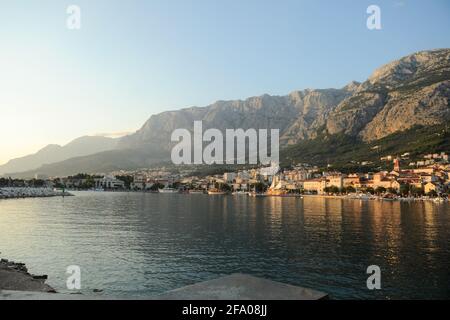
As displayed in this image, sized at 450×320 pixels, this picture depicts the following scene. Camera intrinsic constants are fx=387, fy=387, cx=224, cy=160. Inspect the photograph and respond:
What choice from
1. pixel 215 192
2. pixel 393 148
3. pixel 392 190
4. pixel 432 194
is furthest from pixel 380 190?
pixel 215 192

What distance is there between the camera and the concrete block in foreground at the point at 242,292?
595 cm

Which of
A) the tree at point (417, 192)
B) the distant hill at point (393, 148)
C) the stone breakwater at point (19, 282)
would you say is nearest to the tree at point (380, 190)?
the tree at point (417, 192)

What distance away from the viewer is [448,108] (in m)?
169

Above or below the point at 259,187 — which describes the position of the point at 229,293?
above

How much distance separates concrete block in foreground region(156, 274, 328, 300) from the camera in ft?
19.5

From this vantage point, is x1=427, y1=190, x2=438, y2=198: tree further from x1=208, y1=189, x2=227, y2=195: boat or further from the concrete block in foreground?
the concrete block in foreground

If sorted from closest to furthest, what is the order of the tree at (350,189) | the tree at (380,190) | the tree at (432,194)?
the tree at (432,194) < the tree at (380,190) < the tree at (350,189)

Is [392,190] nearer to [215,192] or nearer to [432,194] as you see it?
[432,194]

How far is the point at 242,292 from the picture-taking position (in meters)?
6.29

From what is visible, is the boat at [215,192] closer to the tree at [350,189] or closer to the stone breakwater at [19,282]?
the tree at [350,189]

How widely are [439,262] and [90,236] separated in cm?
2680

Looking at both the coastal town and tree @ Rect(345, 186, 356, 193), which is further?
tree @ Rect(345, 186, 356, 193)

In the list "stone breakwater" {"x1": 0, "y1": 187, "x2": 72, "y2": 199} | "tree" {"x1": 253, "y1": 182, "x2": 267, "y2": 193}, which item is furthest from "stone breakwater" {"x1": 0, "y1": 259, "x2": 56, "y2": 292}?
"tree" {"x1": 253, "y1": 182, "x2": 267, "y2": 193}
